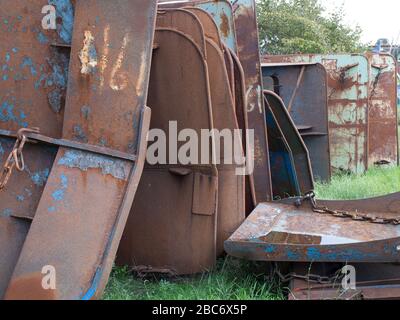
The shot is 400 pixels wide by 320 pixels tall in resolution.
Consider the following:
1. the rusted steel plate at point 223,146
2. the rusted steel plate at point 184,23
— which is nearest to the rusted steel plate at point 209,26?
the rusted steel plate at point 223,146

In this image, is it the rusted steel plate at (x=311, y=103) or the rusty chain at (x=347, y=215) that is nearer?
the rusty chain at (x=347, y=215)

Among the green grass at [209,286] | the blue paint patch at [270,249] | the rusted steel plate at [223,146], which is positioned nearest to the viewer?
the blue paint patch at [270,249]

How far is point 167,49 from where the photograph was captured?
3.45 m

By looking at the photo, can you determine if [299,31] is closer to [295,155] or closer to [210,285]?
[295,155]

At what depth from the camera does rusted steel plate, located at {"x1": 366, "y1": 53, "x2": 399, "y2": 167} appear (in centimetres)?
820

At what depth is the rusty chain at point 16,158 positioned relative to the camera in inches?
87.1

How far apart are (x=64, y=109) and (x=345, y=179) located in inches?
202

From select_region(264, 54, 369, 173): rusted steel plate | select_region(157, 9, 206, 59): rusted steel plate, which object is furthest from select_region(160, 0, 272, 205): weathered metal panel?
select_region(264, 54, 369, 173): rusted steel plate

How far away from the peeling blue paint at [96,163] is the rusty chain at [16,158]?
0.18 metres

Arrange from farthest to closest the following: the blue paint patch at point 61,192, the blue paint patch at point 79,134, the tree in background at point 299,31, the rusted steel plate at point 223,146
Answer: the tree in background at point 299,31 → the rusted steel plate at point 223,146 → the blue paint patch at point 79,134 → the blue paint patch at point 61,192

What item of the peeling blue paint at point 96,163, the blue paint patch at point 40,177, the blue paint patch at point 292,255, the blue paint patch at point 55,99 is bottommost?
Answer: the blue paint patch at point 292,255

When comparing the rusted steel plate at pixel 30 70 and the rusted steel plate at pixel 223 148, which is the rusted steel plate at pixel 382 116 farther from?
the rusted steel plate at pixel 30 70

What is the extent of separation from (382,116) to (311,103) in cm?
193

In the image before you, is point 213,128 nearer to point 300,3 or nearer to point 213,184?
point 213,184
